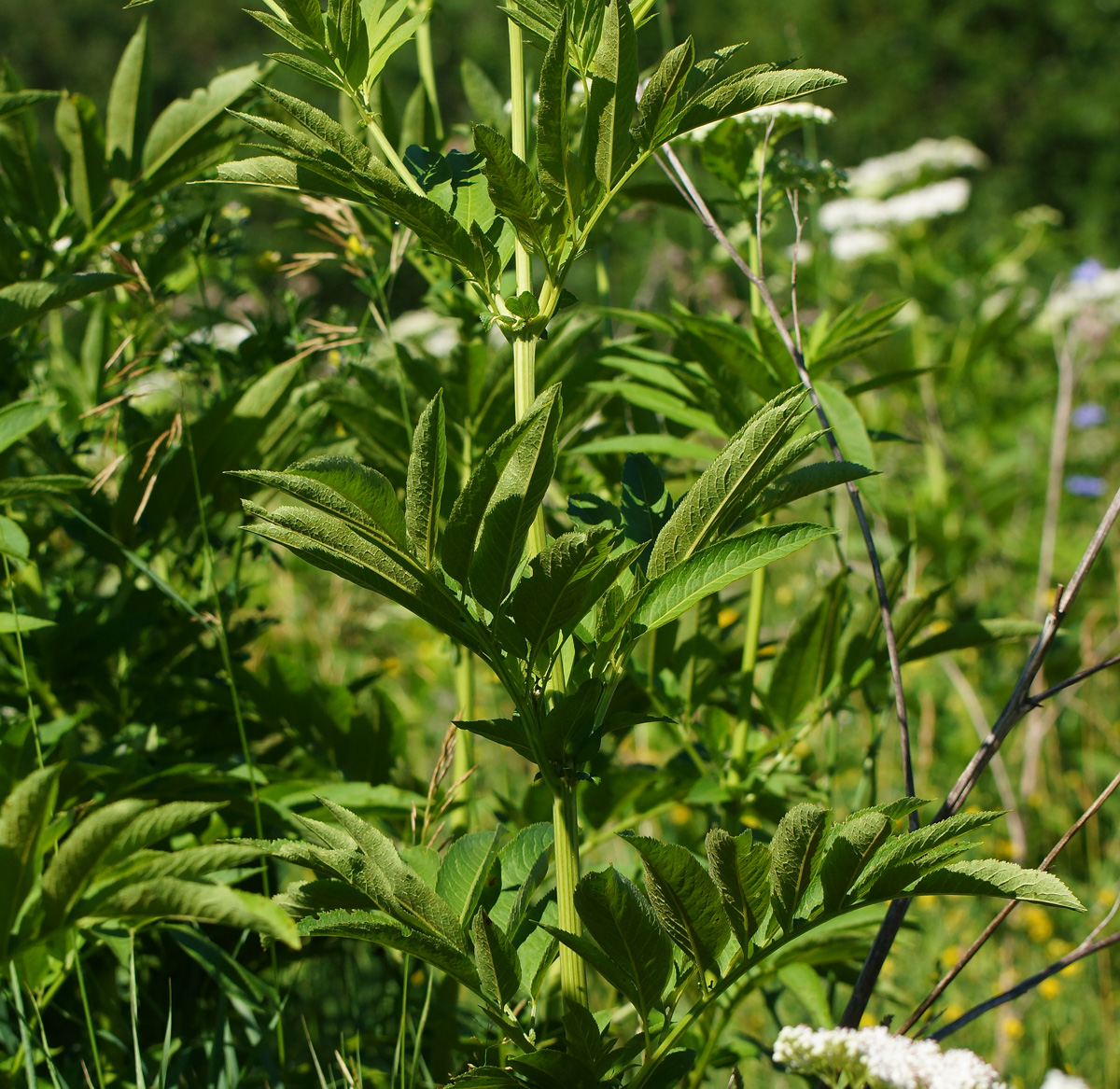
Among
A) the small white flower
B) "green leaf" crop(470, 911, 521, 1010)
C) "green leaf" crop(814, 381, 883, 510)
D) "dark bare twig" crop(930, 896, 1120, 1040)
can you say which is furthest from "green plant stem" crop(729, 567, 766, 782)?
the small white flower

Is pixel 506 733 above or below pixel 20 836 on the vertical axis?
above

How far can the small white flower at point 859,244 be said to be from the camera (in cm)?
312

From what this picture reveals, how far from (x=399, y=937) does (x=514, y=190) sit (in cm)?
42

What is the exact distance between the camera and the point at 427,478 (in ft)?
1.75

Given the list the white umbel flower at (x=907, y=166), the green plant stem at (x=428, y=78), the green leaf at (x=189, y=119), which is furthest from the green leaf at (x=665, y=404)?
the white umbel flower at (x=907, y=166)

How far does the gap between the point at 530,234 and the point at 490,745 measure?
1816 mm

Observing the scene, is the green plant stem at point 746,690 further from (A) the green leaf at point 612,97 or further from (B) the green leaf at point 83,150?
(B) the green leaf at point 83,150

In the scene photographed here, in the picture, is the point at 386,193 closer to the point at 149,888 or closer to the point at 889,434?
the point at 149,888

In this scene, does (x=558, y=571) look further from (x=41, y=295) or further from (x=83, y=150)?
(x=83, y=150)

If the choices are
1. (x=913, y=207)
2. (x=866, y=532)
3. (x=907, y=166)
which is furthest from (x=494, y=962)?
(x=907, y=166)

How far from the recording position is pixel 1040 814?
2057 millimetres

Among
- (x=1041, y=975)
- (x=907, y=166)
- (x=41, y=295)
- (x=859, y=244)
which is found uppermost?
(x=907, y=166)

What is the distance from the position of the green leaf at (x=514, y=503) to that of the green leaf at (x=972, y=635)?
21.1 inches

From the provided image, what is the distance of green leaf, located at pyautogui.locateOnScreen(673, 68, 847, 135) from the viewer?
0.60 meters
